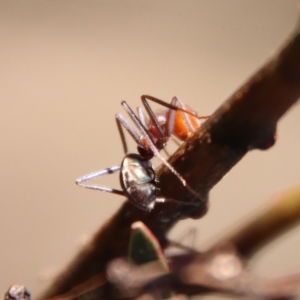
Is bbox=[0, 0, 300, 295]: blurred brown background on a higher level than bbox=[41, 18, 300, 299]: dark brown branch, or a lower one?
higher

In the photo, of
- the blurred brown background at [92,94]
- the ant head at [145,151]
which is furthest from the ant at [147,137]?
the blurred brown background at [92,94]

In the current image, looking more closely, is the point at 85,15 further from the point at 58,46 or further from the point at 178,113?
the point at 178,113

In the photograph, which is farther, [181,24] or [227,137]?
[181,24]

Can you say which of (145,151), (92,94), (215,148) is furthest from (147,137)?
(92,94)

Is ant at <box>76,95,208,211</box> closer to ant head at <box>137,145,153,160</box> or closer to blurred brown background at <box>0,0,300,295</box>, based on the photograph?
ant head at <box>137,145,153,160</box>

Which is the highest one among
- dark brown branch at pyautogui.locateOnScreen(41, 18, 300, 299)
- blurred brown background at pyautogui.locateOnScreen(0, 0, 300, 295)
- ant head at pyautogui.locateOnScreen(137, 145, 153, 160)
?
blurred brown background at pyautogui.locateOnScreen(0, 0, 300, 295)

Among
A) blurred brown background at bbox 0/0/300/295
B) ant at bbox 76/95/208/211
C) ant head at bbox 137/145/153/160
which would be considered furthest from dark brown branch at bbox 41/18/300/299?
blurred brown background at bbox 0/0/300/295

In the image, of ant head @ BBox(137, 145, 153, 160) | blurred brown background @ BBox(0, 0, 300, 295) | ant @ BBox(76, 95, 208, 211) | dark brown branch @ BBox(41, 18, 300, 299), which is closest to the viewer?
dark brown branch @ BBox(41, 18, 300, 299)

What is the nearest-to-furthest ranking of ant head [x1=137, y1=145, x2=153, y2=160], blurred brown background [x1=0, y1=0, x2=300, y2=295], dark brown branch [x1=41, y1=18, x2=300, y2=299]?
dark brown branch [x1=41, y1=18, x2=300, y2=299]
ant head [x1=137, y1=145, x2=153, y2=160]
blurred brown background [x1=0, y1=0, x2=300, y2=295]

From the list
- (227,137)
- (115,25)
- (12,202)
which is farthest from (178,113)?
(12,202)
